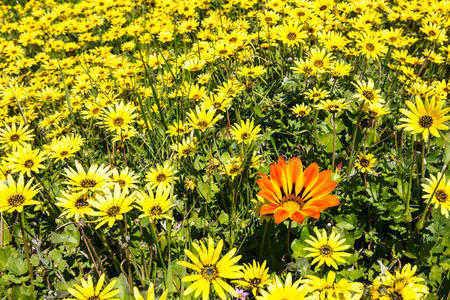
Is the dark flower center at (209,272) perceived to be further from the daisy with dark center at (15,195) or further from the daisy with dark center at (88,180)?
the daisy with dark center at (15,195)

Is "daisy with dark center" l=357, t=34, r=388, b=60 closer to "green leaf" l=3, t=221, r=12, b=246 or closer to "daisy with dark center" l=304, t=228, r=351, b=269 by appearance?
"daisy with dark center" l=304, t=228, r=351, b=269

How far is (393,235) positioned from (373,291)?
0.90 m

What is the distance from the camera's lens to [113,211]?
5.74ft

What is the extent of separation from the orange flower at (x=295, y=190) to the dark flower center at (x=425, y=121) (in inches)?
28.0

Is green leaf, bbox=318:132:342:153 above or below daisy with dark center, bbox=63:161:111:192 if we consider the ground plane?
above

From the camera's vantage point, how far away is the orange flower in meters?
1.53

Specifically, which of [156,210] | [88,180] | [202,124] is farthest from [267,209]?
[88,180]

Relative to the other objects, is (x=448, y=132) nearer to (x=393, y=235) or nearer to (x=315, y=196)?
(x=393, y=235)

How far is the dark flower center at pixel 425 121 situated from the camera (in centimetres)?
184

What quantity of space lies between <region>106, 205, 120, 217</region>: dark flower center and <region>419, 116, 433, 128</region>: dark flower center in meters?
1.80

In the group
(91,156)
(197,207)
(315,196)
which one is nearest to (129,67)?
(91,156)

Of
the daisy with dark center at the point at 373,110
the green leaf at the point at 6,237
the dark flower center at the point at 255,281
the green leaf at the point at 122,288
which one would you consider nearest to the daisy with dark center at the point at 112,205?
the green leaf at the point at 122,288

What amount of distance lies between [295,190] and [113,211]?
100cm

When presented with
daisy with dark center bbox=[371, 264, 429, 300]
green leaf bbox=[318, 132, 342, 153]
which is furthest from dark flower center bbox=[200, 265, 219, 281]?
green leaf bbox=[318, 132, 342, 153]
